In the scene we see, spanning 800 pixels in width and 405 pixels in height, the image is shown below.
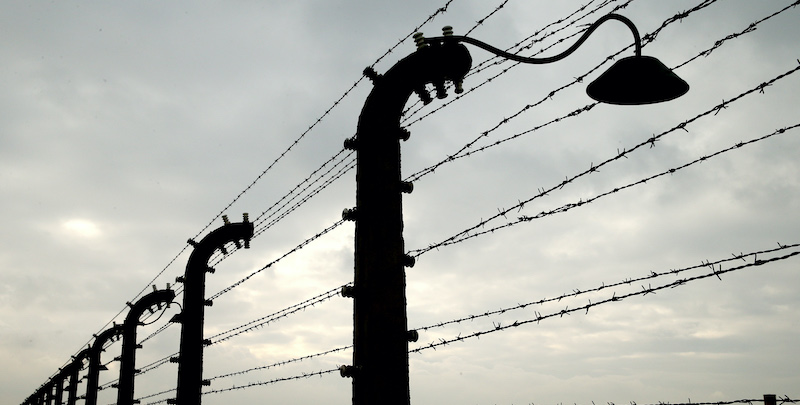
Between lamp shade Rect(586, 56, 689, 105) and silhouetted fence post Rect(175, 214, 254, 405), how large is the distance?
8494mm

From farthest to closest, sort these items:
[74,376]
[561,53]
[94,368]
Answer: [74,376] → [94,368] → [561,53]

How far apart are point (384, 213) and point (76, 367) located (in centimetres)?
2444

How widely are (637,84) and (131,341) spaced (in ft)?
54.2

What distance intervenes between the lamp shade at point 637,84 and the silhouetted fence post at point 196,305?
8494 mm

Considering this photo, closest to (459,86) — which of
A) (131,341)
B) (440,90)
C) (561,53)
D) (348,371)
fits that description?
(440,90)

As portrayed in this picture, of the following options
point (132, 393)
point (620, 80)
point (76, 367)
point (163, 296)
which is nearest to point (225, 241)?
point (163, 296)

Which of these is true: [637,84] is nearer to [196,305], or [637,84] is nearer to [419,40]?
[419,40]

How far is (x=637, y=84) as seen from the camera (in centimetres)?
424

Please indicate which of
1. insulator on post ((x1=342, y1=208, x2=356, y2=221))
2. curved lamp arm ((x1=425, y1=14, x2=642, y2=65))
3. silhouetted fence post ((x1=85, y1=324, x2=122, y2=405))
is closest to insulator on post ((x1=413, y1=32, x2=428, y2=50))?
curved lamp arm ((x1=425, y1=14, x2=642, y2=65))

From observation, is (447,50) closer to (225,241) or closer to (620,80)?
(620,80)

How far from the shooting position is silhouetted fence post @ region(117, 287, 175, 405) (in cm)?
1694

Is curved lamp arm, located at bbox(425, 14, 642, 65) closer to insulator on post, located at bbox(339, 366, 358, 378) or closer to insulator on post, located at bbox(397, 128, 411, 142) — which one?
insulator on post, located at bbox(397, 128, 411, 142)

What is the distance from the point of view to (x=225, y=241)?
11844 millimetres

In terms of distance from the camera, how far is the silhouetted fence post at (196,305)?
35.1 feet
